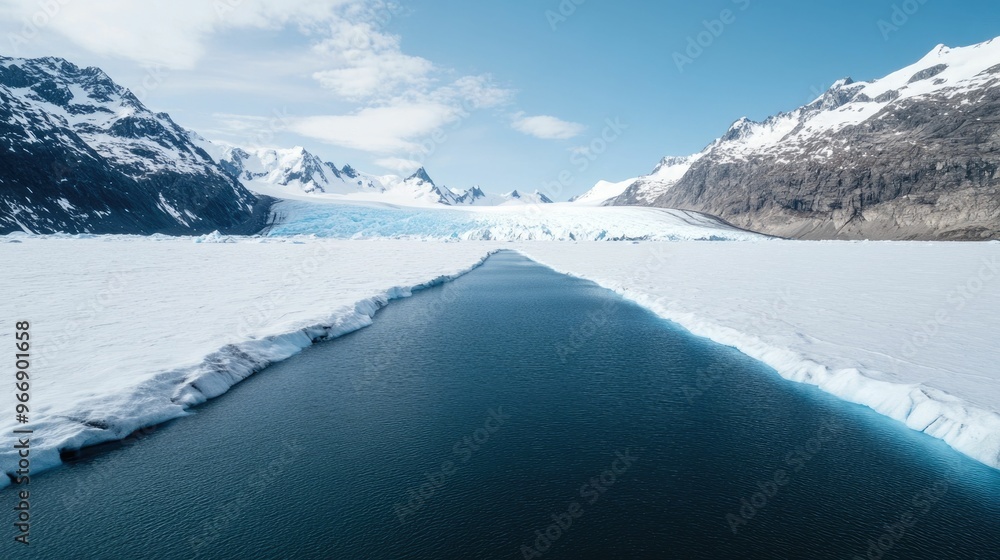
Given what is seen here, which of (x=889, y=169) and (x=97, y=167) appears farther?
(x=889, y=169)

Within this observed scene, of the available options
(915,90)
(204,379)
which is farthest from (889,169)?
(204,379)

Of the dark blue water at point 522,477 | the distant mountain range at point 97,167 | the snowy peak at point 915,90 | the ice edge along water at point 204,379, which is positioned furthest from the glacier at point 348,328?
the snowy peak at point 915,90

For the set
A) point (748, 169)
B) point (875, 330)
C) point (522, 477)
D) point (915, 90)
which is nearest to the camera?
point (522, 477)

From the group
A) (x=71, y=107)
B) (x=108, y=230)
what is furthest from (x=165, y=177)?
(x=71, y=107)

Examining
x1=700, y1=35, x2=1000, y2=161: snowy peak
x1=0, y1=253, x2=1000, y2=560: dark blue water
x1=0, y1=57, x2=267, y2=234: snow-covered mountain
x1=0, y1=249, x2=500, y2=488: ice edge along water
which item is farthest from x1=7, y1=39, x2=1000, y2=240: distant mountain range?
x1=0, y1=253, x2=1000, y2=560: dark blue water

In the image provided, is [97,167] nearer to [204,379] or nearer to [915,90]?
[204,379]

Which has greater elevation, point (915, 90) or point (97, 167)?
point (915, 90)
